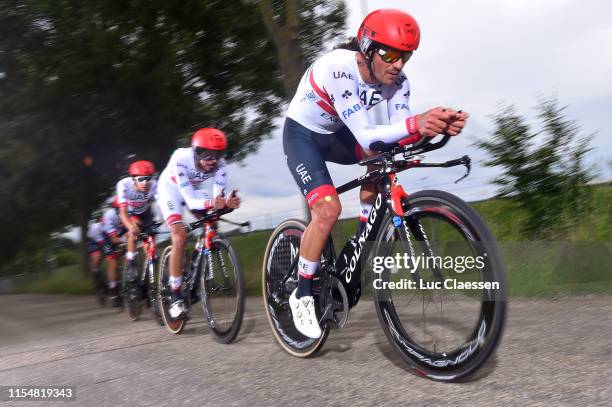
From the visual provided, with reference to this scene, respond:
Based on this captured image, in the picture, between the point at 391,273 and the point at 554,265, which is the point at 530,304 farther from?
the point at 391,273

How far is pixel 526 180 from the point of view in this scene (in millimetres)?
8070

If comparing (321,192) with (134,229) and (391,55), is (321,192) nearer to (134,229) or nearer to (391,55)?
(391,55)

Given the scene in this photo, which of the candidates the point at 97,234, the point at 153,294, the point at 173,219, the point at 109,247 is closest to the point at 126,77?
the point at 97,234

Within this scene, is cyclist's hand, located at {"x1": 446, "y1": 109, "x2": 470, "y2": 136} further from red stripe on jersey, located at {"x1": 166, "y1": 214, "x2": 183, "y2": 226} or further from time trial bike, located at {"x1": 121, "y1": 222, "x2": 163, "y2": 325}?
time trial bike, located at {"x1": 121, "y1": 222, "x2": 163, "y2": 325}

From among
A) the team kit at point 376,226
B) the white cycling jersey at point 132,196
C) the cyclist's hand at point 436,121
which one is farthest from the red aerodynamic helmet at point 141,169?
the cyclist's hand at point 436,121

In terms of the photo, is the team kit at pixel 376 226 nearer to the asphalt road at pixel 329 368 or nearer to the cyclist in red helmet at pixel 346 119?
the cyclist in red helmet at pixel 346 119

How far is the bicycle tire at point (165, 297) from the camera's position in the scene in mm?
6555

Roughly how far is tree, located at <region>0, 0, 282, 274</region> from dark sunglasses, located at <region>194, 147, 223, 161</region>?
34.5 feet

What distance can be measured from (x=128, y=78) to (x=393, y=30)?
606 inches

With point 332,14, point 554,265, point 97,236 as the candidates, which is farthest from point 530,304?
point 332,14

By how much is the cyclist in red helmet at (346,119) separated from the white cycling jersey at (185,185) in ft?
6.33

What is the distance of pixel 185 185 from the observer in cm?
637

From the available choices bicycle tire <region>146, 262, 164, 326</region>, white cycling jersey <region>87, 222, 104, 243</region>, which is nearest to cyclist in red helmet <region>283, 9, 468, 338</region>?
bicycle tire <region>146, 262, 164, 326</region>

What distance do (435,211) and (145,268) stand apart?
581cm
